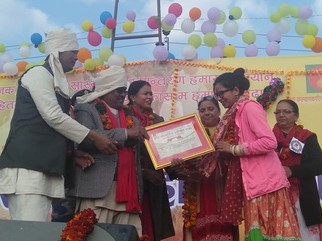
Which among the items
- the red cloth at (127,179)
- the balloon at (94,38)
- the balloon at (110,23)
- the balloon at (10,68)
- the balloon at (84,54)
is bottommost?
the red cloth at (127,179)

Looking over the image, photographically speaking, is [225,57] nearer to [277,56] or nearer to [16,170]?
[277,56]

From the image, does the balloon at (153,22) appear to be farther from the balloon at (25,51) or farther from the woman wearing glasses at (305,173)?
the woman wearing glasses at (305,173)

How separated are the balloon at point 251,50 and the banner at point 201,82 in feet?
0.55

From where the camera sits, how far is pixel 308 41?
18.4 ft

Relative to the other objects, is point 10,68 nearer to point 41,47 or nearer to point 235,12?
point 41,47

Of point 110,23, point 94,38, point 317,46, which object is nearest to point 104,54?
point 94,38

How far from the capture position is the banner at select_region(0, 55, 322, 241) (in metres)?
5.39

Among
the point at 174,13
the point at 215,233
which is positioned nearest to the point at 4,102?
the point at 174,13

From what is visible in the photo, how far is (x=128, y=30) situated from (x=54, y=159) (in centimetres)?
339

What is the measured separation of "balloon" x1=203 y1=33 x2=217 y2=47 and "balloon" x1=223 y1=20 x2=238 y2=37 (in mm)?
139

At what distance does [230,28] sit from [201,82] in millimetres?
739

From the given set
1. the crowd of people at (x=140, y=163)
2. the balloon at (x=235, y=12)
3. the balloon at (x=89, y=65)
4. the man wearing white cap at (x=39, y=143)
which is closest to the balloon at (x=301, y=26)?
the balloon at (x=235, y=12)

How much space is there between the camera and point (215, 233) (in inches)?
147

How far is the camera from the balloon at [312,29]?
18.7 feet
